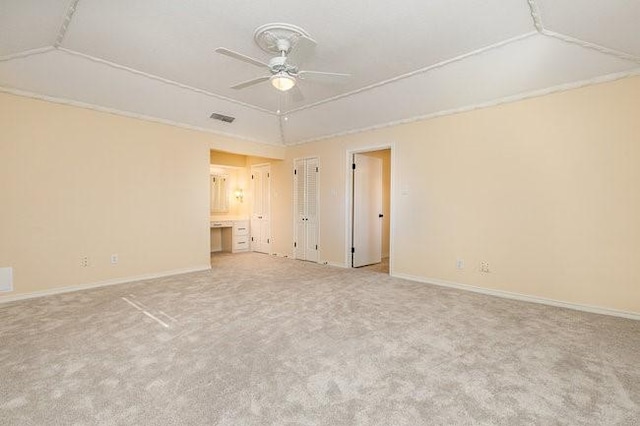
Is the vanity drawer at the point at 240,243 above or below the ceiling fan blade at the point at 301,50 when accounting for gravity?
below

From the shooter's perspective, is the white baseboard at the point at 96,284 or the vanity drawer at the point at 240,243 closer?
the white baseboard at the point at 96,284

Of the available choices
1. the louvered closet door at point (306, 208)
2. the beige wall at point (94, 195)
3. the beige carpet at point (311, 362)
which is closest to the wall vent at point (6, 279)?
the beige wall at point (94, 195)

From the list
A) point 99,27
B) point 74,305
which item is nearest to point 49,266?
point 74,305

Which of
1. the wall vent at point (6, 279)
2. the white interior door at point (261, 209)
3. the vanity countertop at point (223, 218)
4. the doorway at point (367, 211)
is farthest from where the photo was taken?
the vanity countertop at point (223, 218)

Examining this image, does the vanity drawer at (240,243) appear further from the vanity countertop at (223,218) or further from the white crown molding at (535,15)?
the white crown molding at (535,15)

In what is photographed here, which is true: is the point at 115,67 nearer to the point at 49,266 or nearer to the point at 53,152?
the point at 53,152

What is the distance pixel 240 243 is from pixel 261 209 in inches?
43.2

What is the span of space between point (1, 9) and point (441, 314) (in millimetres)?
5152

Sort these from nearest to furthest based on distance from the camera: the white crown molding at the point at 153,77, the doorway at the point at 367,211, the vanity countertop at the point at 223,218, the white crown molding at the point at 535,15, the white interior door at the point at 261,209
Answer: the white crown molding at the point at 535,15
the white crown molding at the point at 153,77
the doorway at the point at 367,211
the white interior door at the point at 261,209
the vanity countertop at the point at 223,218

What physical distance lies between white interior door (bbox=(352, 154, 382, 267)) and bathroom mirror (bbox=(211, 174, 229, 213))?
386cm

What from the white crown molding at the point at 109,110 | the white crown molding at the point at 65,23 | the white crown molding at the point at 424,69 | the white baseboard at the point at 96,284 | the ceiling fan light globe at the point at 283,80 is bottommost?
Answer: the white baseboard at the point at 96,284

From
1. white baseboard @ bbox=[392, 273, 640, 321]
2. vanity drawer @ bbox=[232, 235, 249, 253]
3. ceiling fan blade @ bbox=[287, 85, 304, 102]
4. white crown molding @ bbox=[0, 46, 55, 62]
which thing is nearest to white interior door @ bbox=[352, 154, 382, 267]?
white baseboard @ bbox=[392, 273, 640, 321]

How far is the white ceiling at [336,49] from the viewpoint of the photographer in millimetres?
2703

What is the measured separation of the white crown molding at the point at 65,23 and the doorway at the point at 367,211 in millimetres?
4281
